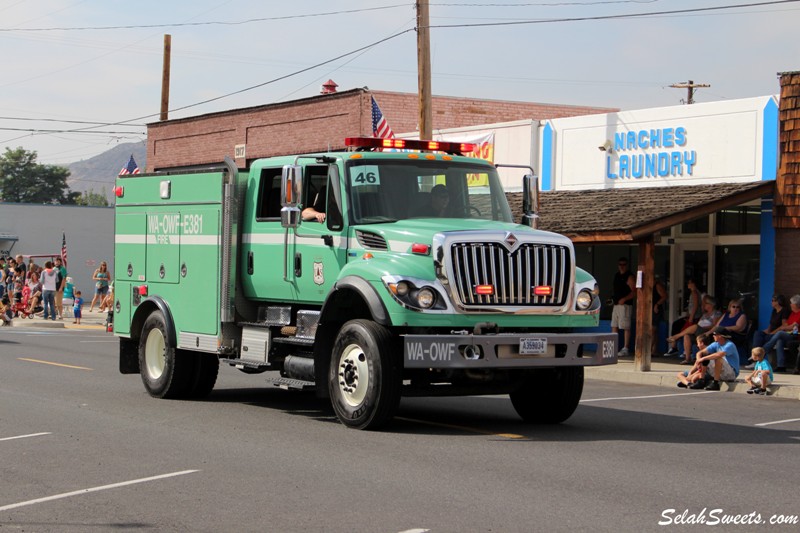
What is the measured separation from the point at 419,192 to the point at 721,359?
7607mm

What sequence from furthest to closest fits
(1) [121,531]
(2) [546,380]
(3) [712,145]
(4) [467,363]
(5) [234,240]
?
(3) [712,145]
(5) [234,240]
(2) [546,380]
(4) [467,363]
(1) [121,531]

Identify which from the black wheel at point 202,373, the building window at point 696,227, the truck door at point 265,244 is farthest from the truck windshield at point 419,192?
the building window at point 696,227

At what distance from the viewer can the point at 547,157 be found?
2642 centimetres

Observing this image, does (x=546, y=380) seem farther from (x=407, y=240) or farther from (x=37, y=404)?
(x=37, y=404)

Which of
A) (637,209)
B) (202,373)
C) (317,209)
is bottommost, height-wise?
(202,373)

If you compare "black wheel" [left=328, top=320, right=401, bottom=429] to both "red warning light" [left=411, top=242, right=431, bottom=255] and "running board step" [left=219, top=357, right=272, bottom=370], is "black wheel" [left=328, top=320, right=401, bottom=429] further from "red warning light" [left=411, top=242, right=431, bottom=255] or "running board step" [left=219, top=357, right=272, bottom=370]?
"running board step" [left=219, top=357, right=272, bottom=370]

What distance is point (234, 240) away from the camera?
44.7 feet

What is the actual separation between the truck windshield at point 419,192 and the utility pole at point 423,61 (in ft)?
37.7

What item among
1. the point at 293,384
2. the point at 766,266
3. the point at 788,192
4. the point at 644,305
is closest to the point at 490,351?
the point at 293,384

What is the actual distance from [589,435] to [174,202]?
19.2 ft

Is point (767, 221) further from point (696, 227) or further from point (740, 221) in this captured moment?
point (696, 227)

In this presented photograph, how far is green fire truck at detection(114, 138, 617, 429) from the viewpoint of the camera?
448 inches

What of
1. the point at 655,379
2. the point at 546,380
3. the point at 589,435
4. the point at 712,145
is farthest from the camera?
the point at 712,145

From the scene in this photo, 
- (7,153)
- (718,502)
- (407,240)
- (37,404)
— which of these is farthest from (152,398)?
(7,153)
